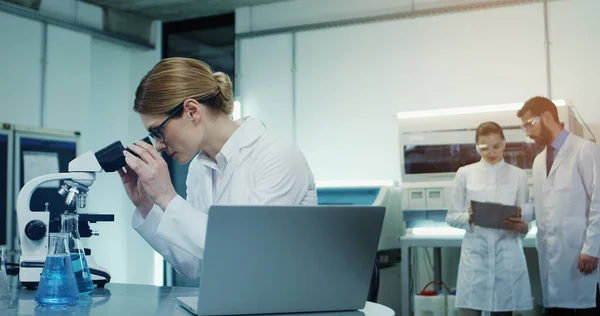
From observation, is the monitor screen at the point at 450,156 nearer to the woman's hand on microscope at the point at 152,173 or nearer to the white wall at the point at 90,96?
the white wall at the point at 90,96

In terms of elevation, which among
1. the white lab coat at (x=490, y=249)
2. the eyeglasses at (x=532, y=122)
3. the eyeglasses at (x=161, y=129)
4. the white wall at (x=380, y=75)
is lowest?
the white lab coat at (x=490, y=249)

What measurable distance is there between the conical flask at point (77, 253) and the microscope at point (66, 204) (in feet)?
0.15

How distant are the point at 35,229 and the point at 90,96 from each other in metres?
3.64

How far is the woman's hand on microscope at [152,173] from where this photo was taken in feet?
4.78

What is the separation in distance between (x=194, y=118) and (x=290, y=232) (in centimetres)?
59

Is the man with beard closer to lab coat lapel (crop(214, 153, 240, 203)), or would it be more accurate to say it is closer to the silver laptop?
lab coat lapel (crop(214, 153, 240, 203))

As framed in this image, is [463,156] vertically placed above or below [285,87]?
below

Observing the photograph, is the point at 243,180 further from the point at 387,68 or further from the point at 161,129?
the point at 387,68

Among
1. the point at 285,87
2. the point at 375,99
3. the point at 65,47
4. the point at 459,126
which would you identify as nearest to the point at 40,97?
the point at 65,47

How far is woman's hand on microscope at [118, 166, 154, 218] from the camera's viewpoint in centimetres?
162

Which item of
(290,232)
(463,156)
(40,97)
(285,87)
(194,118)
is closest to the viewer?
(290,232)

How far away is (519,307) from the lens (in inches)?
136

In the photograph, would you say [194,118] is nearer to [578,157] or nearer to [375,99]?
[578,157]

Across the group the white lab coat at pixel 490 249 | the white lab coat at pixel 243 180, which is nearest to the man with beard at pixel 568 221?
the white lab coat at pixel 490 249
